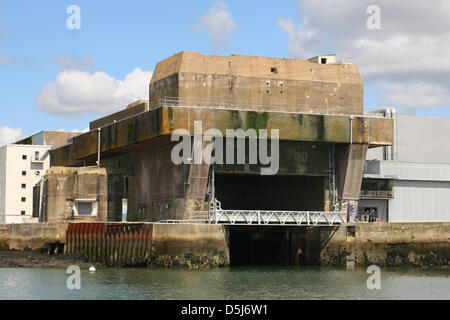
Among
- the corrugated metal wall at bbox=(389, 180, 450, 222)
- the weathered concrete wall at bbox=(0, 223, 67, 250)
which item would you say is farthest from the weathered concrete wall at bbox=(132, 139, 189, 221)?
the corrugated metal wall at bbox=(389, 180, 450, 222)

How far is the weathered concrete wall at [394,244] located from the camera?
63812mm

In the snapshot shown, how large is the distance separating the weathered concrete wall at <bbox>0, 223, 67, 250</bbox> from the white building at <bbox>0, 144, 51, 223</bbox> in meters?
33.2

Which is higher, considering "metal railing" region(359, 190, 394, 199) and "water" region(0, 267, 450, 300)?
"metal railing" region(359, 190, 394, 199)

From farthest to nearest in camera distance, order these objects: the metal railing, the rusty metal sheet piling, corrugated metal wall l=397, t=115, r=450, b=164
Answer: corrugated metal wall l=397, t=115, r=450, b=164 → the metal railing → the rusty metal sheet piling

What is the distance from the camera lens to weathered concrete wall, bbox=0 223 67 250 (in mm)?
64438

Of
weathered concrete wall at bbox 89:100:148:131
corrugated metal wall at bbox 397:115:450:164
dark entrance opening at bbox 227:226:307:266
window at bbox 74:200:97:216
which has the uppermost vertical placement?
weathered concrete wall at bbox 89:100:148:131

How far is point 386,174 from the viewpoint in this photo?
78.5 meters

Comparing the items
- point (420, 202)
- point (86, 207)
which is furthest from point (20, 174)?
point (420, 202)

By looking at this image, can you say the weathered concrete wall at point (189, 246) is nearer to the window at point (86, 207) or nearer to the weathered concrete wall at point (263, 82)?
the weathered concrete wall at point (263, 82)

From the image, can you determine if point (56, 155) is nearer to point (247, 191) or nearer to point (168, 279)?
point (247, 191)
